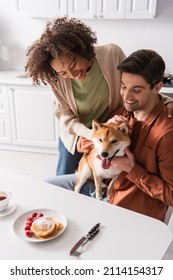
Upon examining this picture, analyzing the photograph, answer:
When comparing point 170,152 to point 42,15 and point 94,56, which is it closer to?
point 94,56

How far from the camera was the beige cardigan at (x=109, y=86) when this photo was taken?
1557 mm

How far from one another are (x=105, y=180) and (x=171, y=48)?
217cm

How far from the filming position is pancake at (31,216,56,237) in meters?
1.01

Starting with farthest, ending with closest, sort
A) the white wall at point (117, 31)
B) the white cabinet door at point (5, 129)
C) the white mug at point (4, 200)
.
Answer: the white cabinet door at point (5, 129) → the white wall at point (117, 31) → the white mug at point (4, 200)

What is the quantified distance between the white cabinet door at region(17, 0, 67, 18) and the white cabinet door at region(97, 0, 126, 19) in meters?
0.33

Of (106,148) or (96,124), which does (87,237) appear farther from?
(96,124)

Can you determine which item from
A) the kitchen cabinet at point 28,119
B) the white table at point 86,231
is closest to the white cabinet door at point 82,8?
the kitchen cabinet at point 28,119

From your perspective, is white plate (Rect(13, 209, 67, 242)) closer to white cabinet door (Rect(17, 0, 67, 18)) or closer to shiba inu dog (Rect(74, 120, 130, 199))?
shiba inu dog (Rect(74, 120, 130, 199))

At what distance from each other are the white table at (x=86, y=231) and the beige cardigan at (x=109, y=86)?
43 cm

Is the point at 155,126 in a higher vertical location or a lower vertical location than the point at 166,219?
higher

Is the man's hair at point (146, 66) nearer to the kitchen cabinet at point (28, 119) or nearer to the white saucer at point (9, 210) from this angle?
the white saucer at point (9, 210)

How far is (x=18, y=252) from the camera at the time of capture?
3.16ft

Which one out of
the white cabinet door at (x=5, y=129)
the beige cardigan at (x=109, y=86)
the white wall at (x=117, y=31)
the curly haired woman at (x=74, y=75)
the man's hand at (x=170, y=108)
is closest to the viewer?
the man's hand at (x=170, y=108)
